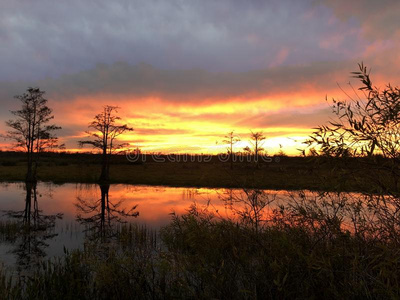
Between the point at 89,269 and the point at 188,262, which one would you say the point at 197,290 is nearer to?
the point at 188,262

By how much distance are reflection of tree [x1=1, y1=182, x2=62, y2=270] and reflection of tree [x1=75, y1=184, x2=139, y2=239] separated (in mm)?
2286

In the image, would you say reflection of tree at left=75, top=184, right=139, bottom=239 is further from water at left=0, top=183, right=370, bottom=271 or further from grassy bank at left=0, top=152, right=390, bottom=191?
grassy bank at left=0, top=152, right=390, bottom=191

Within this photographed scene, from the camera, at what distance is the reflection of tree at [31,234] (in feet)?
43.7

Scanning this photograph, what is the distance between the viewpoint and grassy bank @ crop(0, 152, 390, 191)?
5.52 metres

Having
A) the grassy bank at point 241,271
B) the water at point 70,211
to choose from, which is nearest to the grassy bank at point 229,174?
the grassy bank at point 241,271

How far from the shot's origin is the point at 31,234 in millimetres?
17641

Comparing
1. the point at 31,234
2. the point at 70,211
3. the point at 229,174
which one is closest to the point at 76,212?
the point at 70,211

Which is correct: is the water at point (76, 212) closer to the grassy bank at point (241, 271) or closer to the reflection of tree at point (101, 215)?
the reflection of tree at point (101, 215)

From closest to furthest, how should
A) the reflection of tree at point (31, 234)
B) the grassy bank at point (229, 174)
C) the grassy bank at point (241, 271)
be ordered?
the grassy bank at point (229, 174), the grassy bank at point (241, 271), the reflection of tree at point (31, 234)

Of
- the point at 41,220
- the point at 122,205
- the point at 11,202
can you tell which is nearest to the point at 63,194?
the point at 11,202

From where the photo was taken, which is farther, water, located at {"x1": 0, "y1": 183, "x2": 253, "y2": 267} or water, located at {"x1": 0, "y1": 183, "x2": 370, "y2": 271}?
water, located at {"x1": 0, "y1": 183, "x2": 253, "y2": 267}

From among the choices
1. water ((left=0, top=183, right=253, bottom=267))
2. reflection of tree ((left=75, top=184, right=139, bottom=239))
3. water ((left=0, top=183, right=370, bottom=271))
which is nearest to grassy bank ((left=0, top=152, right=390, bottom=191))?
water ((left=0, top=183, right=370, bottom=271))

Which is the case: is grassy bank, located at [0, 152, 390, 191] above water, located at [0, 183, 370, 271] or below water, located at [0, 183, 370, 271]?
above

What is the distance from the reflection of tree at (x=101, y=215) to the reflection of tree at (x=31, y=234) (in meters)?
2.29
